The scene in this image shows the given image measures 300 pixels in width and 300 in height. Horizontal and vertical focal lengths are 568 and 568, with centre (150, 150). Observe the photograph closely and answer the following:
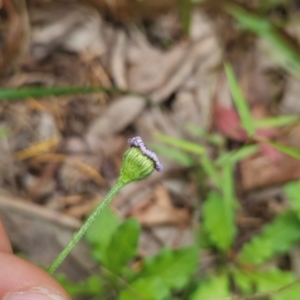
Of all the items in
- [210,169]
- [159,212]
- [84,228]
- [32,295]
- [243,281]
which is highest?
[84,228]

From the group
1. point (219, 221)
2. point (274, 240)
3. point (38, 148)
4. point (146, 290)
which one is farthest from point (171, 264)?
point (38, 148)

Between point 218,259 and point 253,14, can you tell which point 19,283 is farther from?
point 253,14

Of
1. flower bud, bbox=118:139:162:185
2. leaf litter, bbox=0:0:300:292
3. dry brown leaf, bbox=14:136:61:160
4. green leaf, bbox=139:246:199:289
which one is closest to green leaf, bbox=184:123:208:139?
leaf litter, bbox=0:0:300:292

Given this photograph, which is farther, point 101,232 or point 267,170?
point 267,170

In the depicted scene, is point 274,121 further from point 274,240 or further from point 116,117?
point 116,117

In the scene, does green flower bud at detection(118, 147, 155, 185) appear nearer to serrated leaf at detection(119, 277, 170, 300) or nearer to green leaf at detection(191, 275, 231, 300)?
serrated leaf at detection(119, 277, 170, 300)

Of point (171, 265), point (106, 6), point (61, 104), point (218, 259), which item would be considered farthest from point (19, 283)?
point (106, 6)
